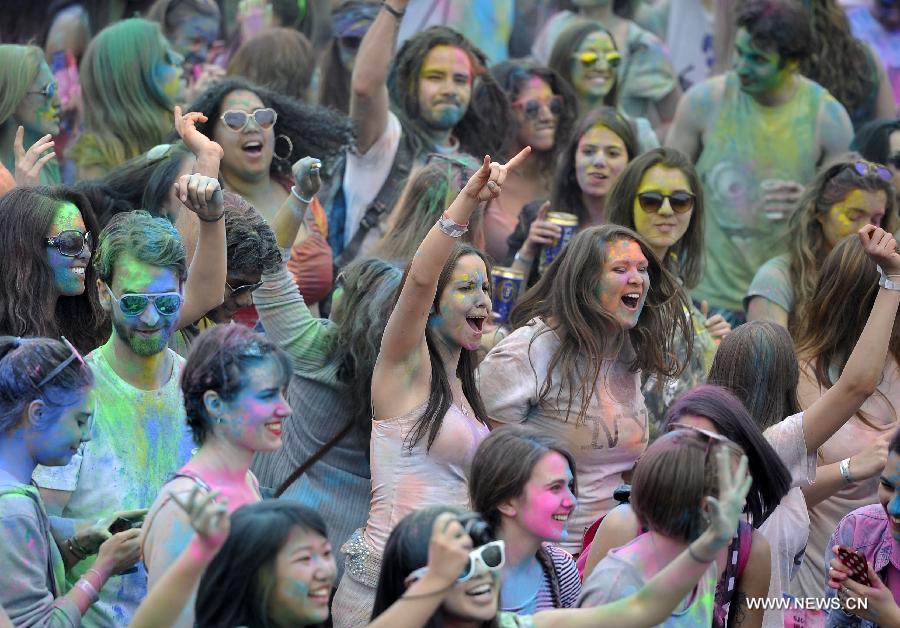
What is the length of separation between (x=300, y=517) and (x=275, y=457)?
1958mm

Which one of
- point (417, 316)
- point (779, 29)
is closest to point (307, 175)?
point (417, 316)

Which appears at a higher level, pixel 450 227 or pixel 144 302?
pixel 450 227

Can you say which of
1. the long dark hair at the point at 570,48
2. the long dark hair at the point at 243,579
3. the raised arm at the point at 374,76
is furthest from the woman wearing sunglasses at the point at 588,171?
the long dark hair at the point at 243,579

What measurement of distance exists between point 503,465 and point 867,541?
133 centimetres

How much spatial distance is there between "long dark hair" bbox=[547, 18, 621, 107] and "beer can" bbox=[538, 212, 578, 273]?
2064 millimetres

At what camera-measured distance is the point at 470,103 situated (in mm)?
7754

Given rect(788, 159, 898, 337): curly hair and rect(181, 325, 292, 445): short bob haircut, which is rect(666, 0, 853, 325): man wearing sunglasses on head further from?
rect(181, 325, 292, 445): short bob haircut

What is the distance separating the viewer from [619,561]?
3.89 meters

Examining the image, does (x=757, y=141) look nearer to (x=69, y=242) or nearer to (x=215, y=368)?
(x=69, y=242)

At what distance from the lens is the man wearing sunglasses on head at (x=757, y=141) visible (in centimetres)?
788

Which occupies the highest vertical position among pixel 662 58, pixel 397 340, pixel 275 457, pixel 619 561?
pixel 662 58

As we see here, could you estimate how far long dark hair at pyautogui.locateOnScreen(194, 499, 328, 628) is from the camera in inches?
135

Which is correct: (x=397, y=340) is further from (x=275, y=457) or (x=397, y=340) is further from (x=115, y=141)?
(x=115, y=141)

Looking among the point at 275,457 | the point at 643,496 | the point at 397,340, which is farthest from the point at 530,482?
the point at 275,457
